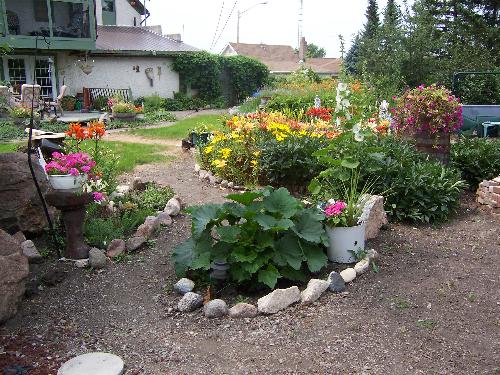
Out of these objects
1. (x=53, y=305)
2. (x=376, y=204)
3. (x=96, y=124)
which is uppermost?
(x=96, y=124)

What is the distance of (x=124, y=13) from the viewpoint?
93.6 ft

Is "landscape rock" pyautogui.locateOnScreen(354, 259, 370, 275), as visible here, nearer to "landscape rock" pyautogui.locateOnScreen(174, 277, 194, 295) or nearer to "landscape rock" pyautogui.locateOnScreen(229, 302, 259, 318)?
"landscape rock" pyautogui.locateOnScreen(229, 302, 259, 318)

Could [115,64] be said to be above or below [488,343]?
above

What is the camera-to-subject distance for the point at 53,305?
3861 millimetres

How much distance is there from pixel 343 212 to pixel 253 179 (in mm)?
3071

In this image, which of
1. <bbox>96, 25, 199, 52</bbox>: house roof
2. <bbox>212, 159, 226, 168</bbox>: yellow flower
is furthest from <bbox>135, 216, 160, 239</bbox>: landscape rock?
<bbox>96, 25, 199, 52</bbox>: house roof

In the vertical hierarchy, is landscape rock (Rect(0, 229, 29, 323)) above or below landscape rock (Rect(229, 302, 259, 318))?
above

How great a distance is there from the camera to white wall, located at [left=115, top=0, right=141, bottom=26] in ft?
91.1

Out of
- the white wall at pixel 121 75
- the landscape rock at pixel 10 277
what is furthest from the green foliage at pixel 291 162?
the white wall at pixel 121 75

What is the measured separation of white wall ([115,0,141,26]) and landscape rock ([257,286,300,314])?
2690 cm

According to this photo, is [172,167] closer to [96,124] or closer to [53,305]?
[96,124]

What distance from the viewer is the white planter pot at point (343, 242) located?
14.5 ft

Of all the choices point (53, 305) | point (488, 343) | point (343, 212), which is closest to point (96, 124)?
point (53, 305)

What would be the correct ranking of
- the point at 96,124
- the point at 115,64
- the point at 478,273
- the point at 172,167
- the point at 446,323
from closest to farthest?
1. the point at 446,323
2. the point at 478,273
3. the point at 96,124
4. the point at 172,167
5. the point at 115,64
